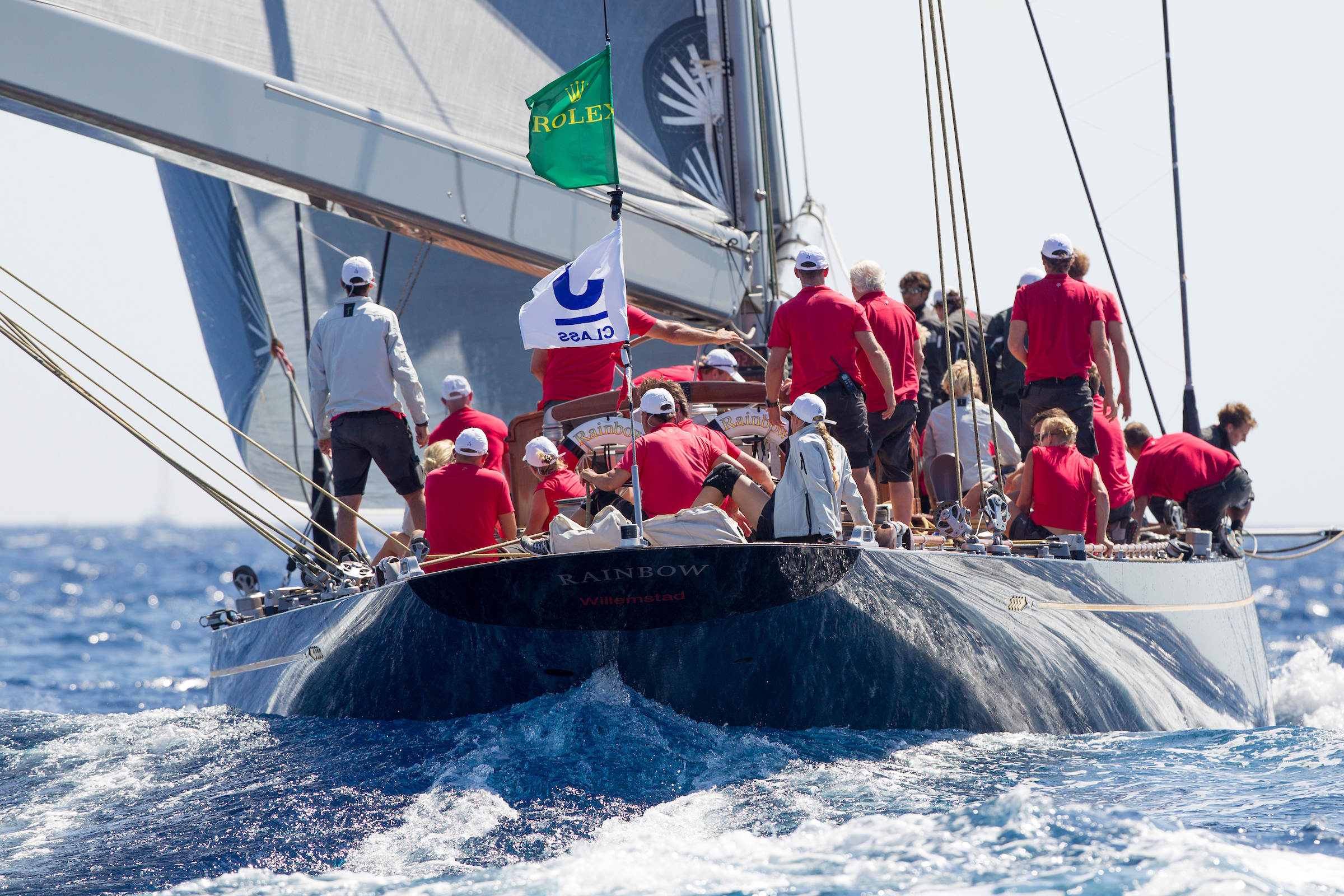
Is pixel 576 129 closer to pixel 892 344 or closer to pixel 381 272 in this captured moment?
pixel 892 344

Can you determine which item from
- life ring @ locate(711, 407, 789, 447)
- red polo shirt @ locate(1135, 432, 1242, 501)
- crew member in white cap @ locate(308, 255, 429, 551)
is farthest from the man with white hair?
crew member in white cap @ locate(308, 255, 429, 551)

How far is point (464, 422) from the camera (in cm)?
794

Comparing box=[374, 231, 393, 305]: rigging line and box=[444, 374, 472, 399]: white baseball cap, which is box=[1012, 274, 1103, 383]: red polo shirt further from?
box=[374, 231, 393, 305]: rigging line

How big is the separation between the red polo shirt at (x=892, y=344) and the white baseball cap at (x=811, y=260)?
16.6 inches

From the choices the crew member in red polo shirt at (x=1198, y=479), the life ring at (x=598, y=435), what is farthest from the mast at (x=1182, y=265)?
the life ring at (x=598, y=435)

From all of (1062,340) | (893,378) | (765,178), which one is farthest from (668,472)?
(765,178)

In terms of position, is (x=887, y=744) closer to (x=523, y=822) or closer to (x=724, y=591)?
(x=724, y=591)

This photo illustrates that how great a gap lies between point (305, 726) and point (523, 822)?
6.40 ft

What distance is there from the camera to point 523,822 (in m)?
4.83

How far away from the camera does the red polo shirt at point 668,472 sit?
19.9ft

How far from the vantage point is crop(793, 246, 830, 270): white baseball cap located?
23.2 feet

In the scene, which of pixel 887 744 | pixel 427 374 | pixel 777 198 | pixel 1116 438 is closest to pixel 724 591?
pixel 887 744

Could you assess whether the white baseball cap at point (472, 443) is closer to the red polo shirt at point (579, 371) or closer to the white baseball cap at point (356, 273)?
the white baseball cap at point (356, 273)

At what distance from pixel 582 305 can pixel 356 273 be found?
2.07 m
